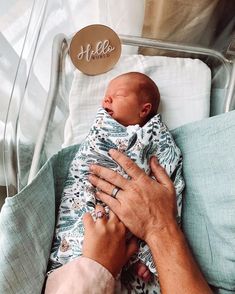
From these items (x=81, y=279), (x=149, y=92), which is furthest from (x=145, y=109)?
(x=81, y=279)

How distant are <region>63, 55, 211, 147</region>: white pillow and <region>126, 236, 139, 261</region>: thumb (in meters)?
0.35

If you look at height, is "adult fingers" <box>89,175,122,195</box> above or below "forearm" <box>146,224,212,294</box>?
above

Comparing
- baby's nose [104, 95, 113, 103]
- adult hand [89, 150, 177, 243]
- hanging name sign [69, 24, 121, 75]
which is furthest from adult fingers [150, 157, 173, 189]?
hanging name sign [69, 24, 121, 75]

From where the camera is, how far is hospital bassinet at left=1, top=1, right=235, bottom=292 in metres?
1.00

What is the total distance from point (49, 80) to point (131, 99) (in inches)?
10.7

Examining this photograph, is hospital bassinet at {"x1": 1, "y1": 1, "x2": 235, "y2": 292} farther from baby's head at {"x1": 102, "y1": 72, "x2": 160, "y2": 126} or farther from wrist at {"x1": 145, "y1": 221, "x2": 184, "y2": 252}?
wrist at {"x1": 145, "y1": 221, "x2": 184, "y2": 252}

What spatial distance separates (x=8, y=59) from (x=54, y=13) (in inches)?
8.4

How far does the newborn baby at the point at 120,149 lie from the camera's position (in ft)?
3.05

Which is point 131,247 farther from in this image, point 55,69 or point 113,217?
point 55,69

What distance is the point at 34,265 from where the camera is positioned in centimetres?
86

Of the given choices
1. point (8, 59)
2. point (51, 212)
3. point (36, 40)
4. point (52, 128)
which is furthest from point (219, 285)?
point (8, 59)

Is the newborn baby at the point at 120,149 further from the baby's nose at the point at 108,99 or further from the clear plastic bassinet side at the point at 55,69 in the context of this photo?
the clear plastic bassinet side at the point at 55,69

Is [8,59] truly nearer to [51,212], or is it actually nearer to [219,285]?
[51,212]

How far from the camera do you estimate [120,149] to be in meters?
1.03
